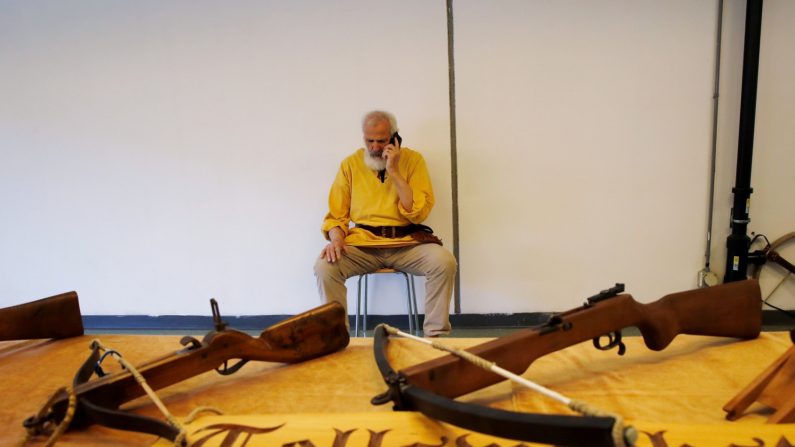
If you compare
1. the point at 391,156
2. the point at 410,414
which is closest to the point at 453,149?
the point at 391,156

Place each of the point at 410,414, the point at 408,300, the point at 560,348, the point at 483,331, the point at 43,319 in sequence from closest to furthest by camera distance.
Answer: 1. the point at 410,414
2. the point at 560,348
3. the point at 43,319
4. the point at 408,300
5. the point at 483,331

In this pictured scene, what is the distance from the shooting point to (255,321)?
328 centimetres

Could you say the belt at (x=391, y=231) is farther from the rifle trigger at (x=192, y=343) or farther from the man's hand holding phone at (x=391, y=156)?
the rifle trigger at (x=192, y=343)

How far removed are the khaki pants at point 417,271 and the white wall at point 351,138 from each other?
48cm

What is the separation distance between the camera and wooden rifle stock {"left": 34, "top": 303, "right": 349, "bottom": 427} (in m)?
0.83

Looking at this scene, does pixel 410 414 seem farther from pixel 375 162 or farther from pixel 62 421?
pixel 375 162

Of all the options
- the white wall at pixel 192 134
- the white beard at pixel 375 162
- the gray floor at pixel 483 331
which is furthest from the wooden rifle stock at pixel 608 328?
the white wall at pixel 192 134

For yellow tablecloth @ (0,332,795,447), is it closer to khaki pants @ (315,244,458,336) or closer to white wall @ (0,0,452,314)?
khaki pants @ (315,244,458,336)

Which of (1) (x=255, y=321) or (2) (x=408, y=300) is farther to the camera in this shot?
(1) (x=255, y=321)

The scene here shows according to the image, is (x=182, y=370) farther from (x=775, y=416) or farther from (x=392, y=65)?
(x=392, y=65)

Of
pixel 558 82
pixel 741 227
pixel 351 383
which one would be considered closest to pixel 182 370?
pixel 351 383

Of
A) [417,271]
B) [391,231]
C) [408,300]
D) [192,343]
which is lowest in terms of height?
[408,300]

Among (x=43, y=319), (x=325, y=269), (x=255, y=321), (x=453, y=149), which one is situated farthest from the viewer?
(x=255, y=321)

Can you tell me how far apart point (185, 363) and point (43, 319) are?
66 cm
